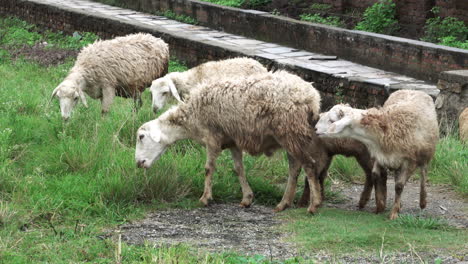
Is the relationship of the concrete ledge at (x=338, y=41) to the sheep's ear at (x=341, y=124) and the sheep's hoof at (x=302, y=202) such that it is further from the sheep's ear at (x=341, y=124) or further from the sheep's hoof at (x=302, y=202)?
the sheep's ear at (x=341, y=124)

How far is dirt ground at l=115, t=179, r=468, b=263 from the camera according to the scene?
6031 mm

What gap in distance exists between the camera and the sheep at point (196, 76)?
9375 mm

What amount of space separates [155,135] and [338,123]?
1.83 meters

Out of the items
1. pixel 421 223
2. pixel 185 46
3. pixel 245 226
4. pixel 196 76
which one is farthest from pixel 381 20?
pixel 245 226

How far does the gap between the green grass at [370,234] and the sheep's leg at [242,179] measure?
52 centimetres

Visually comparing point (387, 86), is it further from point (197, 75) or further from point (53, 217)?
point (53, 217)

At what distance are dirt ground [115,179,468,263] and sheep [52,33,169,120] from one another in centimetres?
322

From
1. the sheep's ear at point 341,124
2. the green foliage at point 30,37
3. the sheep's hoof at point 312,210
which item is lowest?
the green foliage at point 30,37

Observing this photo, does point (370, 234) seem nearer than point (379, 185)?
Yes

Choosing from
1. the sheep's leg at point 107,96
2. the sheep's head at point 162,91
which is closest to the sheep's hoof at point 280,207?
the sheep's head at point 162,91

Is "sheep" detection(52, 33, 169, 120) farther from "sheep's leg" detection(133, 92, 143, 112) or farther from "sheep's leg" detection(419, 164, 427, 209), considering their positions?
"sheep's leg" detection(419, 164, 427, 209)

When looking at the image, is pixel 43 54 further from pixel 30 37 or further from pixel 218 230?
pixel 218 230

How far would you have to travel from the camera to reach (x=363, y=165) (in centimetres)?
761

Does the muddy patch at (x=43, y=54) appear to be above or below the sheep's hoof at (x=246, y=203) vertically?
below
